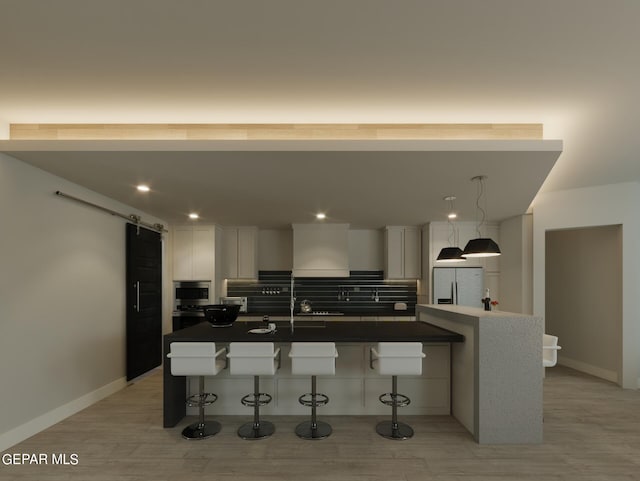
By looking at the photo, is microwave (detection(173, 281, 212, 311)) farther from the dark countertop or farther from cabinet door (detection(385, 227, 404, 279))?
cabinet door (detection(385, 227, 404, 279))

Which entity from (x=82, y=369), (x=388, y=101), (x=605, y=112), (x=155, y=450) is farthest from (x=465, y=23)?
(x=82, y=369)

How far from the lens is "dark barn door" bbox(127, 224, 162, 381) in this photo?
510 cm

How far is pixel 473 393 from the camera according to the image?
3.40m

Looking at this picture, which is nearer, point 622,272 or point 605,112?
point 605,112

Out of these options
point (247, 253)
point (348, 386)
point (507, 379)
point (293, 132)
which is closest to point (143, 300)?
point (247, 253)

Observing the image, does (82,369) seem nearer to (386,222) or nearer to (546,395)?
(386,222)

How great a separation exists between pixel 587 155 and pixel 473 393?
2952 millimetres

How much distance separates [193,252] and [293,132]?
12.4 feet

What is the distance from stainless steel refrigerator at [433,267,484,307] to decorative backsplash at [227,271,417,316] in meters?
0.83

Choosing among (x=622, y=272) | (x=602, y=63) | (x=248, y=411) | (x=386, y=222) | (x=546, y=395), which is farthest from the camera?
(x=386, y=222)

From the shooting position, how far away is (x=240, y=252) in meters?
6.75

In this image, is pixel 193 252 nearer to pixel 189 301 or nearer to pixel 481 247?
pixel 189 301

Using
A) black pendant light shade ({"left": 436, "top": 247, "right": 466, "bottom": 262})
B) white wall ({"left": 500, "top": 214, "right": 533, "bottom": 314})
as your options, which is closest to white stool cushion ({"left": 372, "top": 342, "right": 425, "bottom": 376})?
black pendant light shade ({"left": 436, "top": 247, "right": 466, "bottom": 262})

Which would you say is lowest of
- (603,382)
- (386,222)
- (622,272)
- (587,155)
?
(603,382)
